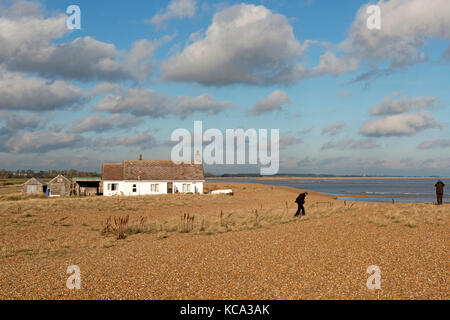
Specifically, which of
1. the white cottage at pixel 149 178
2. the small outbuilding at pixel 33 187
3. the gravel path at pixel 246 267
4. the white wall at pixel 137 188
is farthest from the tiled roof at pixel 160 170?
the gravel path at pixel 246 267

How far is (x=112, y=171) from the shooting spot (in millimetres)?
45250

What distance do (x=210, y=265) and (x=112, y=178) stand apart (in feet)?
119

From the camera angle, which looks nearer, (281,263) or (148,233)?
(281,263)

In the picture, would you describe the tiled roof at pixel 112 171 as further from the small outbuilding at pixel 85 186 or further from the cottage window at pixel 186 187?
the cottage window at pixel 186 187

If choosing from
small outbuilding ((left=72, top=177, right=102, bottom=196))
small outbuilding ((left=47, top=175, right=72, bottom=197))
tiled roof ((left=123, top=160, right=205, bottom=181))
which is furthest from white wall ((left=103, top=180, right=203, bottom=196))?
small outbuilding ((left=47, top=175, right=72, bottom=197))

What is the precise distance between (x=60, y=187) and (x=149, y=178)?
1083 cm

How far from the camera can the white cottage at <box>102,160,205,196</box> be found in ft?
144

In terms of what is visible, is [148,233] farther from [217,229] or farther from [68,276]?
[68,276]

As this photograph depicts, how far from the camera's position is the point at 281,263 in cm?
1045

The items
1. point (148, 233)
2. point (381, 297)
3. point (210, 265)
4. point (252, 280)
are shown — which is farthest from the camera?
point (148, 233)

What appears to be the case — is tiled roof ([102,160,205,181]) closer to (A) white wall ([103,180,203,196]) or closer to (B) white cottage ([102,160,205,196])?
(B) white cottage ([102,160,205,196])

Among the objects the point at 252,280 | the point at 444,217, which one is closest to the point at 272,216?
the point at 444,217
